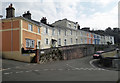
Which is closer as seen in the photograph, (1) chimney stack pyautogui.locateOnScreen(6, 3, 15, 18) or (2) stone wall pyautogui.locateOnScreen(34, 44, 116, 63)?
(2) stone wall pyautogui.locateOnScreen(34, 44, 116, 63)

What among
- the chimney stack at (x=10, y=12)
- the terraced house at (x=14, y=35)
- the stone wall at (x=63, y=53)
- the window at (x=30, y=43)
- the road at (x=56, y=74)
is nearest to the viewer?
the road at (x=56, y=74)

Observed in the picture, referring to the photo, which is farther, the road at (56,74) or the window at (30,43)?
the window at (30,43)

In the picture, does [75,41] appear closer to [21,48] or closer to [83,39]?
[83,39]

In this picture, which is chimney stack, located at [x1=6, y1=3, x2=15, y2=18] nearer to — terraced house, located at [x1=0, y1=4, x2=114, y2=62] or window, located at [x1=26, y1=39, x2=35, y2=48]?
terraced house, located at [x1=0, y1=4, x2=114, y2=62]

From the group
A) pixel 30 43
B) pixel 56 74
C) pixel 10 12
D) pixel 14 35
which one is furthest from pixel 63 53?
pixel 56 74

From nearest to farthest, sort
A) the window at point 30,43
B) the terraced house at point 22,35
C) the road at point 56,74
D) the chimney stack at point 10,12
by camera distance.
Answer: the road at point 56,74, the terraced house at point 22,35, the chimney stack at point 10,12, the window at point 30,43

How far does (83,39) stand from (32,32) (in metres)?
29.7

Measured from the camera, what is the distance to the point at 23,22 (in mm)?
24750

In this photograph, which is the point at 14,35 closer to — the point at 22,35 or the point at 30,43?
the point at 22,35

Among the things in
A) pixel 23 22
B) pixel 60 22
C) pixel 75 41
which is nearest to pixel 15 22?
pixel 23 22

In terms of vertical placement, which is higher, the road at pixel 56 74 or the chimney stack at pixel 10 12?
the chimney stack at pixel 10 12

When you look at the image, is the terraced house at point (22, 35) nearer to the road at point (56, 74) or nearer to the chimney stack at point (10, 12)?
the chimney stack at point (10, 12)

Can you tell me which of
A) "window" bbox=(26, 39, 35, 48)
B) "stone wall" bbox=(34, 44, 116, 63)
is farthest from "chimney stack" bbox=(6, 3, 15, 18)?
"stone wall" bbox=(34, 44, 116, 63)

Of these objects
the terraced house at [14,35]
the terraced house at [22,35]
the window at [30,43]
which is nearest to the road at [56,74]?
the terraced house at [14,35]
